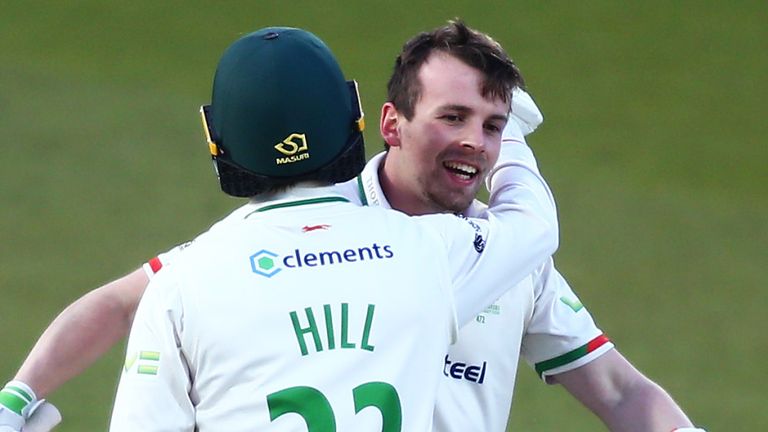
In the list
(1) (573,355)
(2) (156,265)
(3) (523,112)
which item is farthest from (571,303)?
(2) (156,265)

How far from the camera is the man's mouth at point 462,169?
410 centimetres

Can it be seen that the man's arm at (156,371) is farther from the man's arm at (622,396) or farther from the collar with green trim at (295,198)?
the man's arm at (622,396)

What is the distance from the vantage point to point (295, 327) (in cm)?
308

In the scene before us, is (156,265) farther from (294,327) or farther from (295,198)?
(294,327)

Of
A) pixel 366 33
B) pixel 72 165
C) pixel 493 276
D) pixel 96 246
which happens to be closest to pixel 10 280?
pixel 96 246

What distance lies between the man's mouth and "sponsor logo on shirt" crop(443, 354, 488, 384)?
0.48 m

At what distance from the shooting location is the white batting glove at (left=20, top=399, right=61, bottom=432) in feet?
12.0

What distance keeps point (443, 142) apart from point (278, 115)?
109cm

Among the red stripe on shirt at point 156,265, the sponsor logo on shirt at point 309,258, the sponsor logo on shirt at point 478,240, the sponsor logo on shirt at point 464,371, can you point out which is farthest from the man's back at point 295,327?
the sponsor logo on shirt at point 464,371

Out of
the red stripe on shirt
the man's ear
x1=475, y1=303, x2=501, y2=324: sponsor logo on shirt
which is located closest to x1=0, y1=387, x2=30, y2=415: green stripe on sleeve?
the red stripe on shirt

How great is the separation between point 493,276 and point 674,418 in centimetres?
94

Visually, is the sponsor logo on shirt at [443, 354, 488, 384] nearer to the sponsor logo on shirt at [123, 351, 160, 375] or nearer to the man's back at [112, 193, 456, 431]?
the man's back at [112, 193, 456, 431]

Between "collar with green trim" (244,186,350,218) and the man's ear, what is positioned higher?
the man's ear

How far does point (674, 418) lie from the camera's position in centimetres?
414
